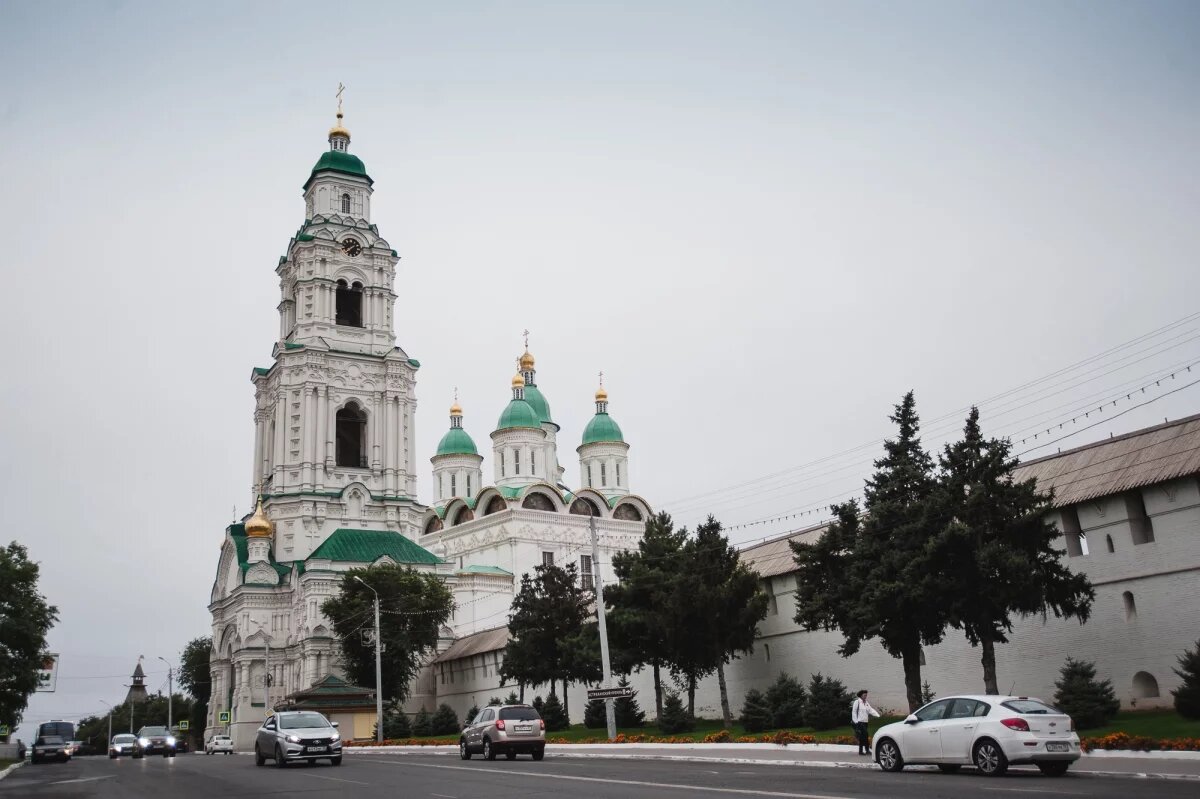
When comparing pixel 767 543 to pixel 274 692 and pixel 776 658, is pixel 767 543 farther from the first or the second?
pixel 274 692

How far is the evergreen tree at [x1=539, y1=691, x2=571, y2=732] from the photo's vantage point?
43.6 m

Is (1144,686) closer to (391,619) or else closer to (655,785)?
(655,785)

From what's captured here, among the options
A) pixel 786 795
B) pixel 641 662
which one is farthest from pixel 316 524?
pixel 786 795

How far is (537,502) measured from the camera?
263 ft

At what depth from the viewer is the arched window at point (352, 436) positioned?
75.1m

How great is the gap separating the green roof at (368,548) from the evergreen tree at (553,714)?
24.0 meters

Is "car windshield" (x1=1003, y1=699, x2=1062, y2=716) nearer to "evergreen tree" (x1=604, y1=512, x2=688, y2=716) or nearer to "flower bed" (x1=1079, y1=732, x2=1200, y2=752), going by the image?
"flower bed" (x1=1079, y1=732, x2=1200, y2=752)

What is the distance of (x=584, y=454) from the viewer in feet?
299

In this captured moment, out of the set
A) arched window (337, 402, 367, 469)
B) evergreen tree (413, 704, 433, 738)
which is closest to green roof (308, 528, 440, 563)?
arched window (337, 402, 367, 469)

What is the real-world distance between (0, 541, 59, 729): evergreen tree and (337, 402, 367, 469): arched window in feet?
79.4

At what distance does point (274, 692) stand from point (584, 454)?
34704 millimetres

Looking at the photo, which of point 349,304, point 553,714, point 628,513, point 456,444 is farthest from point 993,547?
point 456,444

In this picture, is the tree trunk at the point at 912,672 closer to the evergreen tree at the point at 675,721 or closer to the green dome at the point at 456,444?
the evergreen tree at the point at 675,721

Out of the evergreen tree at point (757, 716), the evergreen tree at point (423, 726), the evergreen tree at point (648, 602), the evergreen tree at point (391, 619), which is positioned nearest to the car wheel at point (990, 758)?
the evergreen tree at point (757, 716)
